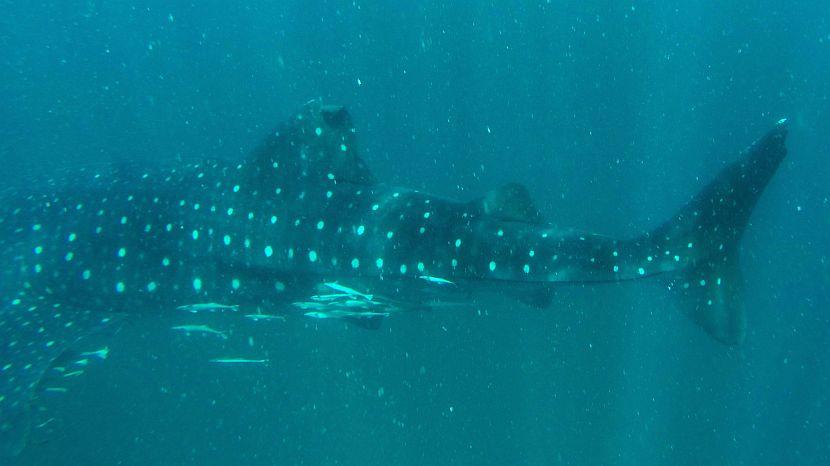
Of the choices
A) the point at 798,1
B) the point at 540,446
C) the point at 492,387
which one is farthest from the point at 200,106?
the point at 798,1

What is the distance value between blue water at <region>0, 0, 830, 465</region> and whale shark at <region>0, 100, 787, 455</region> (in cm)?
459

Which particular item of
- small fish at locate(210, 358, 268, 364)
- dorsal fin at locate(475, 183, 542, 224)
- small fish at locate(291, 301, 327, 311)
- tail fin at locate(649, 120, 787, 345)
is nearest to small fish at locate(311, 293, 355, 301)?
small fish at locate(291, 301, 327, 311)

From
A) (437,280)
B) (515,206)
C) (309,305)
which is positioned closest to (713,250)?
(515,206)

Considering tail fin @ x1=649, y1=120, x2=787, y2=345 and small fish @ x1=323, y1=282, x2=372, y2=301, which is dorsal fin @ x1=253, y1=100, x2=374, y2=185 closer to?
small fish @ x1=323, y1=282, x2=372, y2=301

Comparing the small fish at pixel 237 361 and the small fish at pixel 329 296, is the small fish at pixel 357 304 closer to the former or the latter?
the small fish at pixel 329 296

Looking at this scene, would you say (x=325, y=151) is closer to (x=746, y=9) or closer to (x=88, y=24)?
(x=746, y=9)

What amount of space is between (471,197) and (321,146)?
8.96 meters

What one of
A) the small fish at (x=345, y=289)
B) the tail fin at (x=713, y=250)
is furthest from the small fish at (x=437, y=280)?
the tail fin at (x=713, y=250)

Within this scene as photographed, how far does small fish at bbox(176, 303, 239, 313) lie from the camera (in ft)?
20.4

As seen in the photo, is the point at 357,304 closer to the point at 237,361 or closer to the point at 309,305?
the point at 309,305

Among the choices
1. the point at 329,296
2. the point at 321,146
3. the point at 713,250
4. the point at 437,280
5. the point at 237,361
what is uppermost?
the point at 321,146

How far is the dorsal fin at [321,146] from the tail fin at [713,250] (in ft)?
9.24

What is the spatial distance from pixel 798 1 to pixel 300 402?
61.8ft

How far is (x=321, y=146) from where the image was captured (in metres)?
5.58
